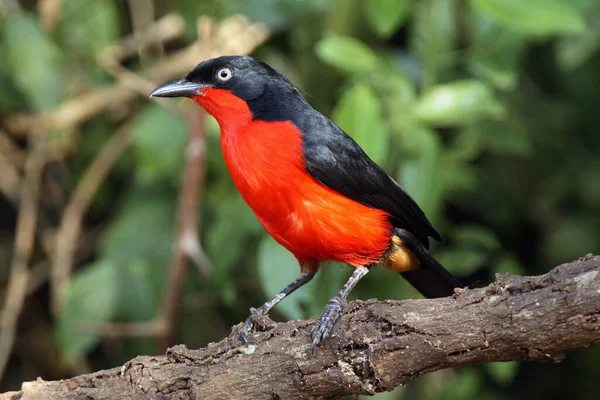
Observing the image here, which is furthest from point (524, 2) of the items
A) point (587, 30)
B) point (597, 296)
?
point (597, 296)

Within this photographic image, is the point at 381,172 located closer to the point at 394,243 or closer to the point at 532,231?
the point at 394,243

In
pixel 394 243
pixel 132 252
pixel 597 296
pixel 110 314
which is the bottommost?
pixel 597 296

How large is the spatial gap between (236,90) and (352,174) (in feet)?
2.12

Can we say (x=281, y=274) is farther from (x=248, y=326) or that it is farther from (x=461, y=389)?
(x=461, y=389)

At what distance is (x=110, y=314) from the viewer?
17.3 ft

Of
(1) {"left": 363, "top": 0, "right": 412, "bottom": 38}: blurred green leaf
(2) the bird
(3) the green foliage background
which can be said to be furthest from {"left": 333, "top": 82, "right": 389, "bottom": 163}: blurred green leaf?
(1) {"left": 363, "top": 0, "right": 412, "bottom": 38}: blurred green leaf

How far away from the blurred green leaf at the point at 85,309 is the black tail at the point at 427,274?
1961mm

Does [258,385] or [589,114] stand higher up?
[589,114]

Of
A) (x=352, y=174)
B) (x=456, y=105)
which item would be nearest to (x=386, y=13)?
(x=456, y=105)

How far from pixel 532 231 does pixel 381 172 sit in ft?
10.3

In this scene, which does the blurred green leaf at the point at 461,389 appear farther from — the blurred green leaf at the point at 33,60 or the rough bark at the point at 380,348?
the blurred green leaf at the point at 33,60

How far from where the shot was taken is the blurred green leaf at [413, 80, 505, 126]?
176 inches

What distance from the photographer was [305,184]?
3.56 meters

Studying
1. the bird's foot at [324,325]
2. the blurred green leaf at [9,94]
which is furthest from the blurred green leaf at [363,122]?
the blurred green leaf at [9,94]
